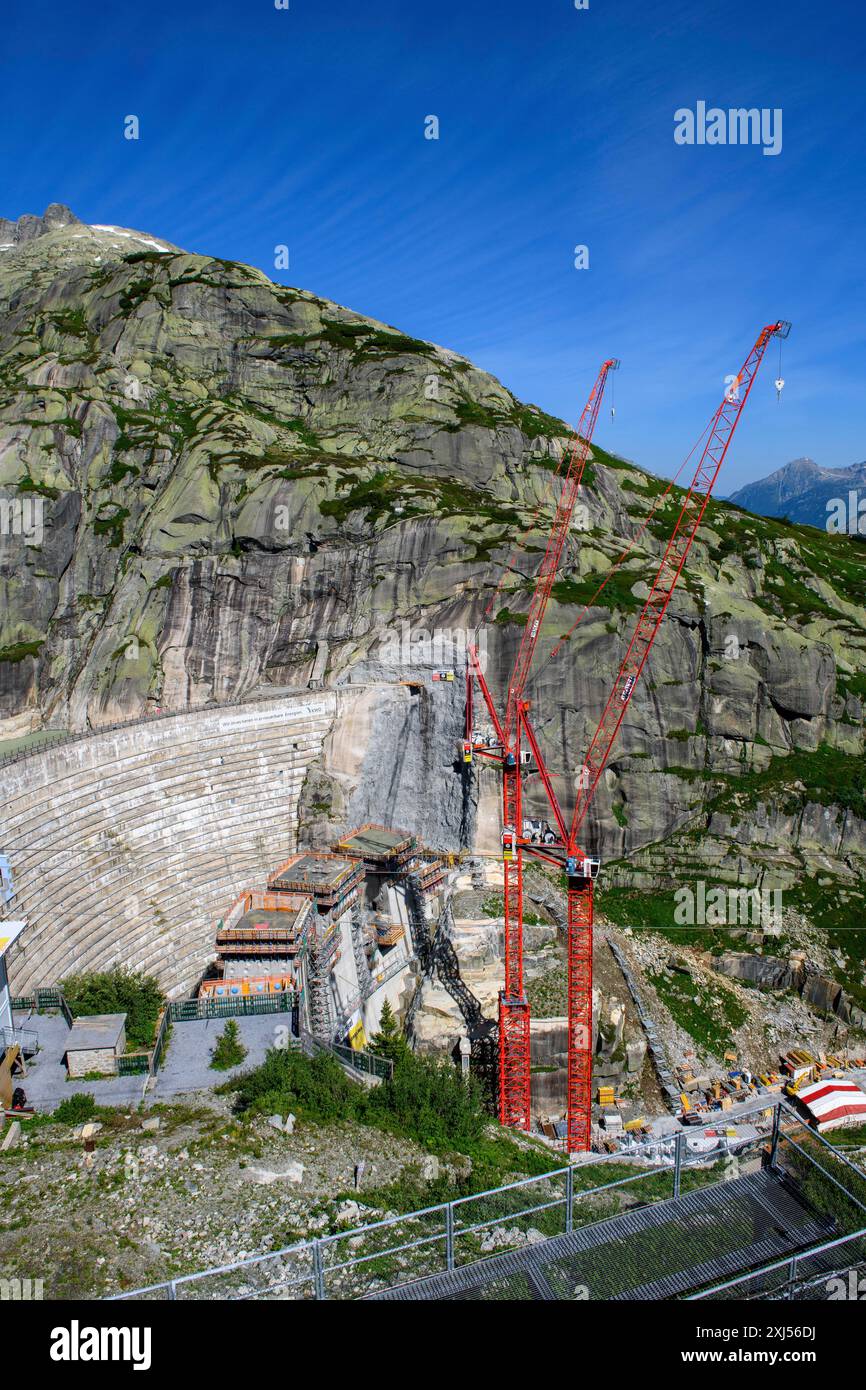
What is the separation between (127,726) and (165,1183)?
39.0m

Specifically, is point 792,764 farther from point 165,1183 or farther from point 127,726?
point 165,1183

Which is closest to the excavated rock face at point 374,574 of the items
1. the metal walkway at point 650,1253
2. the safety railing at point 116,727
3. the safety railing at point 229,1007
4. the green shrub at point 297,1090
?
the safety railing at point 116,727

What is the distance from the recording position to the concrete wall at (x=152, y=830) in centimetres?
4631

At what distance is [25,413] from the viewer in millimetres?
97375

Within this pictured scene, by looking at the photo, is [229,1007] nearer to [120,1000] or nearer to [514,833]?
[120,1000]

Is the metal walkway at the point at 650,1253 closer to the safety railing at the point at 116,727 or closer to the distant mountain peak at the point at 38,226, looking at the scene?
the safety railing at the point at 116,727

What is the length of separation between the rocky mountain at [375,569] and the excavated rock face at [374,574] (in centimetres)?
28

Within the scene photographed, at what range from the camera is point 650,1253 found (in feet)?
54.0

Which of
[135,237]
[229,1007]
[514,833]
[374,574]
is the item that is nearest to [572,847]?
[514,833]

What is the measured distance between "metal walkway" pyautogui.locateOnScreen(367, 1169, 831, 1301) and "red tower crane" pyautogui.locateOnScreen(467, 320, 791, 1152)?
80.7ft

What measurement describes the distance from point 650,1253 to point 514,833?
33.6 meters
